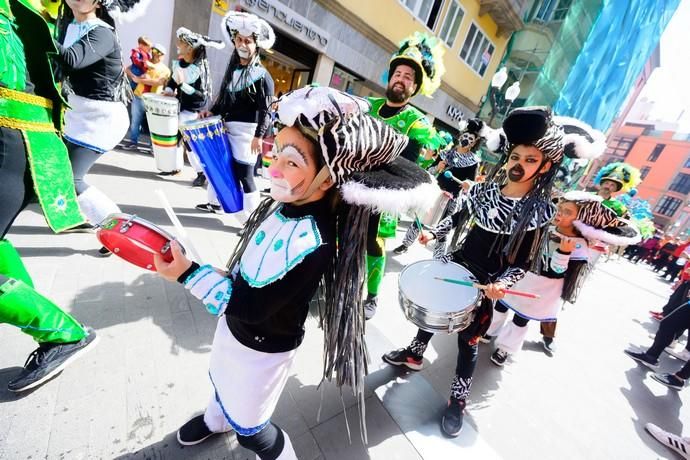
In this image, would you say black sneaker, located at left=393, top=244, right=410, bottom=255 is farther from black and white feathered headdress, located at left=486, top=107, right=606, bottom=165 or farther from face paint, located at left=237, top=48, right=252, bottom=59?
face paint, located at left=237, top=48, right=252, bottom=59

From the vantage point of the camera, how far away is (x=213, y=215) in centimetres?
392

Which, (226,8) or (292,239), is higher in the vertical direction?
(226,8)

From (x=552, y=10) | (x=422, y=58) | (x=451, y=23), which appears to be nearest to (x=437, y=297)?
(x=422, y=58)

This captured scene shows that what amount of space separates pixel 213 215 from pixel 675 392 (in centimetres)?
565

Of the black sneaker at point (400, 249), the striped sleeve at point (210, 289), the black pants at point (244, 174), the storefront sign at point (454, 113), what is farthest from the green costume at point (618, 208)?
the storefront sign at point (454, 113)

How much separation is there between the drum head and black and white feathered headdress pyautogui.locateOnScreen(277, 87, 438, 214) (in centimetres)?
89

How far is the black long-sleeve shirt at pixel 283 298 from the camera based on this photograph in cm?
97

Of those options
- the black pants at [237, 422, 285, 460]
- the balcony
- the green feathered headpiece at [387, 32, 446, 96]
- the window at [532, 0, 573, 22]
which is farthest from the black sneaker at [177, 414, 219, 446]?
the window at [532, 0, 573, 22]

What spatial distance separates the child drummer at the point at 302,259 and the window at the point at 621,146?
177 feet

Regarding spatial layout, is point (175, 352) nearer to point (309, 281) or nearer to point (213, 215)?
point (309, 281)

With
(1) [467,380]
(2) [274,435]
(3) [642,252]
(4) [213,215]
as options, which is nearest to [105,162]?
(4) [213,215]

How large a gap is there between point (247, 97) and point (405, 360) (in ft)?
9.77

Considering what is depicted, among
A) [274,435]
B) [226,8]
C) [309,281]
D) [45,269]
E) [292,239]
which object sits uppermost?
[226,8]

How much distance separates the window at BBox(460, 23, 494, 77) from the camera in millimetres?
11891
